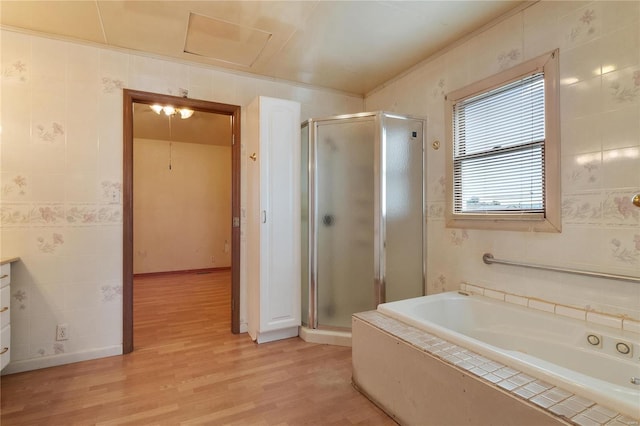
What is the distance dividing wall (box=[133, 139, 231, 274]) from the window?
14.9 feet

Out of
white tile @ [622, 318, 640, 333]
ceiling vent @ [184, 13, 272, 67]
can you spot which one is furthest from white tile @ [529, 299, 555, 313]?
ceiling vent @ [184, 13, 272, 67]

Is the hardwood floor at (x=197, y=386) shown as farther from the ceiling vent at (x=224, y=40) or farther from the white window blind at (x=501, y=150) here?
the ceiling vent at (x=224, y=40)

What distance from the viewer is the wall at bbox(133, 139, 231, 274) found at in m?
5.23

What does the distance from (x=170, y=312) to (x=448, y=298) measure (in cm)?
282

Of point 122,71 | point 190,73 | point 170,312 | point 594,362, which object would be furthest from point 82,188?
point 594,362

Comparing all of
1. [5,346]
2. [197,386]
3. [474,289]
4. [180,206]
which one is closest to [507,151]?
[474,289]

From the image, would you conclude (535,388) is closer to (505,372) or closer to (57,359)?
(505,372)

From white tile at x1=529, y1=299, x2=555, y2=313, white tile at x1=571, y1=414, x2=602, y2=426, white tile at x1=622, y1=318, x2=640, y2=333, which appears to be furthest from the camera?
white tile at x1=529, y1=299, x2=555, y2=313

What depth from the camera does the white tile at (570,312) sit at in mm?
1600

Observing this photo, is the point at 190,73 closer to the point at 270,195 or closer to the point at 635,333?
the point at 270,195

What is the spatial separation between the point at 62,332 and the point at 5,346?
319 mm

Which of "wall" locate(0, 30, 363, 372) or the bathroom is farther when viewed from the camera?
"wall" locate(0, 30, 363, 372)

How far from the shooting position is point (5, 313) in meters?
1.88

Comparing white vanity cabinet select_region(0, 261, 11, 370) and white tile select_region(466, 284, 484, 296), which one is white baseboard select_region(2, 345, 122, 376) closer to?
white vanity cabinet select_region(0, 261, 11, 370)
